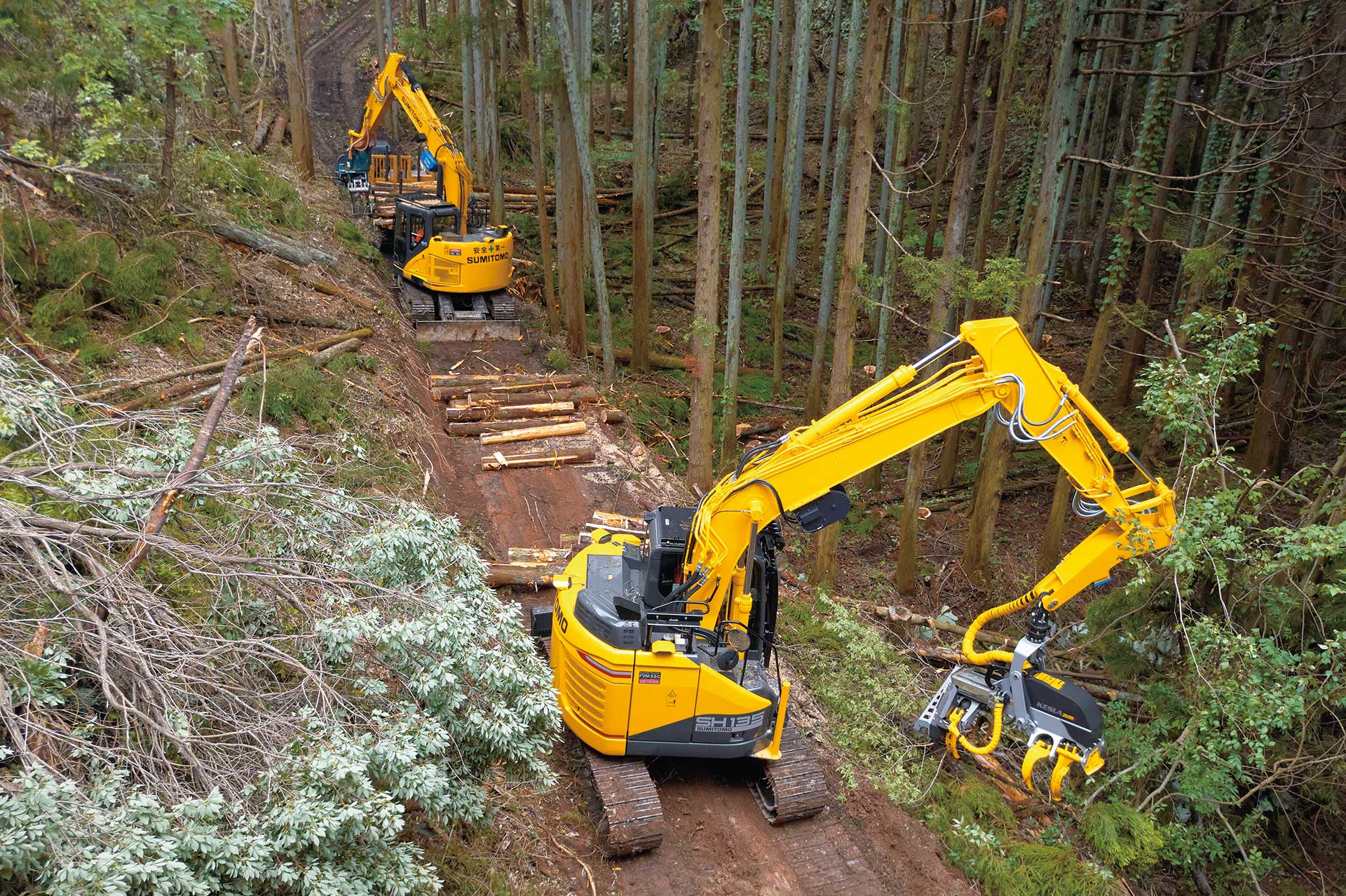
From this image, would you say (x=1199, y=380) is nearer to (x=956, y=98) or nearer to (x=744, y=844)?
(x=744, y=844)

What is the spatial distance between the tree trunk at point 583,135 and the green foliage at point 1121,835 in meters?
9.99

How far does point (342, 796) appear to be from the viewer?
3846 millimetres

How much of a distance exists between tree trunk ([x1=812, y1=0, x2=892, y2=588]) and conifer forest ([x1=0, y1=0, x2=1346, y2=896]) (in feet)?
0.19

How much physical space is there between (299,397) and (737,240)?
19.2 feet

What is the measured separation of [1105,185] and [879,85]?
17.5 meters

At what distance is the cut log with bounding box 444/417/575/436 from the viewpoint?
12.5m

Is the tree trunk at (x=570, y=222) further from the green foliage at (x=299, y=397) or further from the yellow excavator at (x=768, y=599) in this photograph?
the yellow excavator at (x=768, y=599)

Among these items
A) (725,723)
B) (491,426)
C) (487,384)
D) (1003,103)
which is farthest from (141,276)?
(1003,103)

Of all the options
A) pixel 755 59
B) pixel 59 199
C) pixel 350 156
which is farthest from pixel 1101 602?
pixel 755 59

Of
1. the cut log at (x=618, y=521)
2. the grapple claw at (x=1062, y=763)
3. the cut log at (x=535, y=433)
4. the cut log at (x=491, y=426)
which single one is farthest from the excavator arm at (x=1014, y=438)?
the cut log at (x=491, y=426)

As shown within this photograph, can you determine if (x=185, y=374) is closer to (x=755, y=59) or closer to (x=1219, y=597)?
(x=1219, y=597)

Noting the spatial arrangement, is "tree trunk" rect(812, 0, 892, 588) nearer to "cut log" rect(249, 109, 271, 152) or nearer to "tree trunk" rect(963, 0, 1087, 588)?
"tree trunk" rect(963, 0, 1087, 588)

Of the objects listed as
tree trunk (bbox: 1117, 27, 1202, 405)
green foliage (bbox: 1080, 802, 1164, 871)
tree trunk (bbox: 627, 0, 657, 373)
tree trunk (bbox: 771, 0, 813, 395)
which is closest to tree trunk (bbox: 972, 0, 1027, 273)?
tree trunk (bbox: 1117, 27, 1202, 405)

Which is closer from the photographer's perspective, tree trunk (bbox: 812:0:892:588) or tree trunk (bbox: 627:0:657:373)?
tree trunk (bbox: 812:0:892:588)
